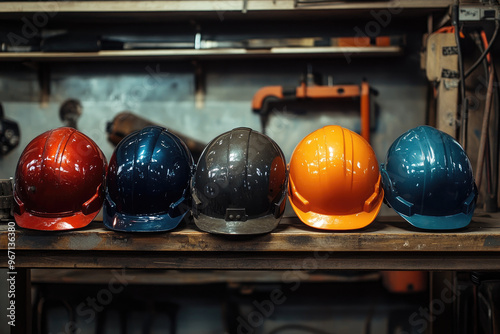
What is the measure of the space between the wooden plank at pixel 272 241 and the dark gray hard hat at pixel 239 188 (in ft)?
0.19

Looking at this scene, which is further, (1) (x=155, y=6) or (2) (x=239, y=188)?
(1) (x=155, y=6)

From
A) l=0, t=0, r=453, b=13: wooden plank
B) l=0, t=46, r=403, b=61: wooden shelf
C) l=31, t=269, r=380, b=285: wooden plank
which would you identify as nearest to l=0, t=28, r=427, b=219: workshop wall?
l=0, t=46, r=403, b=61: wooden shelf

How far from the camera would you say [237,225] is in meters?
1.45

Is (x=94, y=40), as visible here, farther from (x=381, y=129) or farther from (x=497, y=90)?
(x=497, y=90)

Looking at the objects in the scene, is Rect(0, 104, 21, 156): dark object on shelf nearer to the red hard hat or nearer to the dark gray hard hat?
the red hard hat

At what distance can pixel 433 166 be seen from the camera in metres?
1.47

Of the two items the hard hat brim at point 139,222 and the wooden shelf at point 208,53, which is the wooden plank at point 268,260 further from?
the wooden shelf at point 208,53

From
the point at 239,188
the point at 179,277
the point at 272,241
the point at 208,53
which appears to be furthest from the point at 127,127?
the point at 272,241

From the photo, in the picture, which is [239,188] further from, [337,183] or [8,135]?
[8,135]

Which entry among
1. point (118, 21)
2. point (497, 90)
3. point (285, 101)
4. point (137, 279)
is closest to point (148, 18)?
point (118, 21)

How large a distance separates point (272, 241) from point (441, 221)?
2.22 ft

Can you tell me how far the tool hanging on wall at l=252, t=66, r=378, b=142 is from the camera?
2.55 metres

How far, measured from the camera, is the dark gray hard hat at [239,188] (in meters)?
1.46

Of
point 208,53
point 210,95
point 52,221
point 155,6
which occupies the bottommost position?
point 52,221
